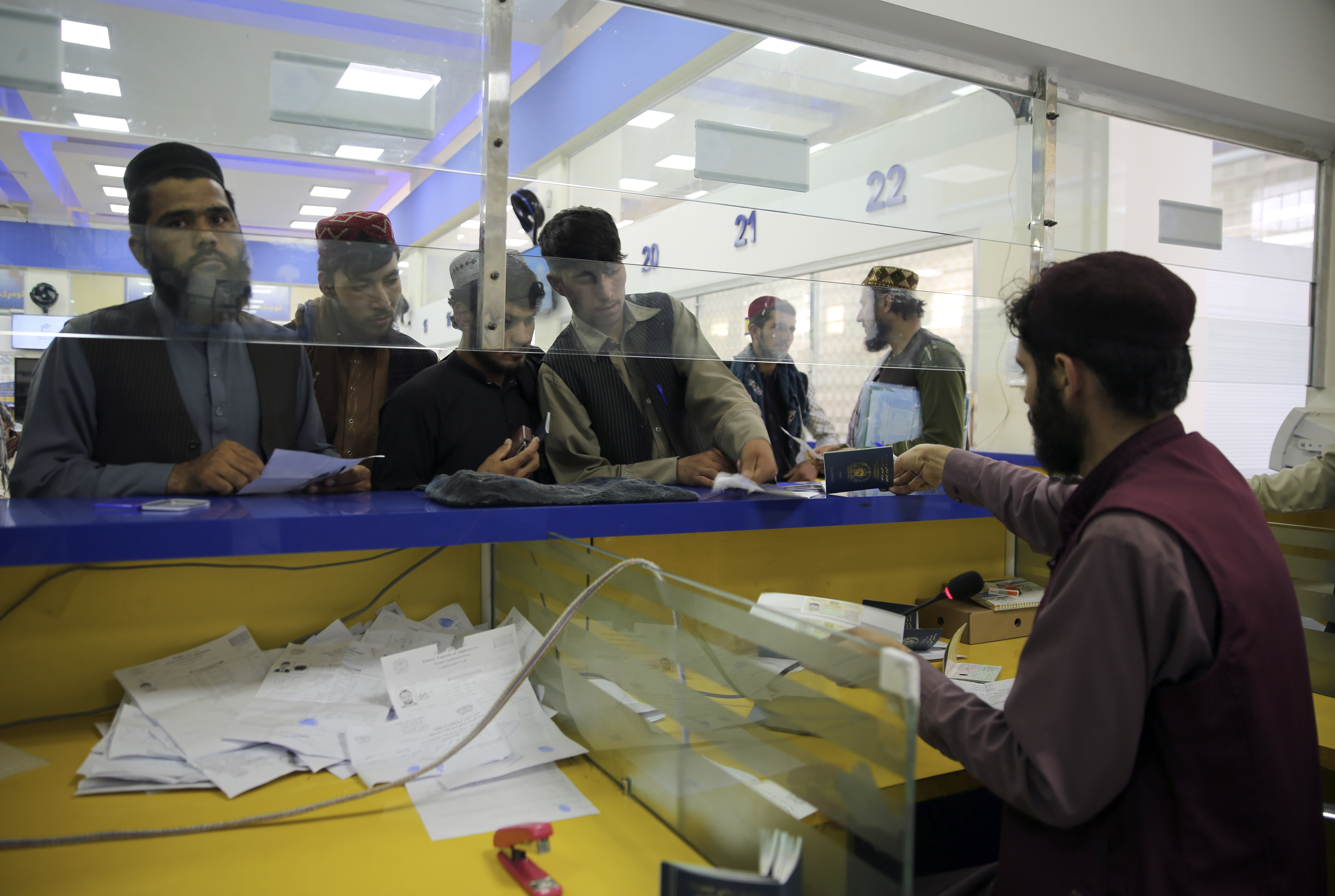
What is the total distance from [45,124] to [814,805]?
1.77 m

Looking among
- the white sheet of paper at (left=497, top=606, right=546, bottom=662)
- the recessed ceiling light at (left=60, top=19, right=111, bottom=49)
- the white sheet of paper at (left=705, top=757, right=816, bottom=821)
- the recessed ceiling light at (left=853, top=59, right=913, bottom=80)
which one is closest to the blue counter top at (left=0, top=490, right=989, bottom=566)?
the white sheet of paper at (left=497, top=606, right=546, bottom=662)

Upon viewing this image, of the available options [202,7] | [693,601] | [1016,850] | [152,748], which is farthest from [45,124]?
[1016,850]

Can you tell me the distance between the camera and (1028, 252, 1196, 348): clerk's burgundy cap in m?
1.12

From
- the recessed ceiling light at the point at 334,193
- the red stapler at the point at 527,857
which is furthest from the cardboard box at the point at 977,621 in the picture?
the recessed ceiling light at the point at 334,193

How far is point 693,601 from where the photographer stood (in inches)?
41.1

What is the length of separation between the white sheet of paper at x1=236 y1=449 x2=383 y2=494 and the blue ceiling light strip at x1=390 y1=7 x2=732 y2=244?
1.73 feet

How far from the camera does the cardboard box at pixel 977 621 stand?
6.93 ft

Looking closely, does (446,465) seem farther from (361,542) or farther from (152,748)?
(152,748)

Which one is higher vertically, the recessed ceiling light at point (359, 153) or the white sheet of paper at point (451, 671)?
the recessed ceiling light at point (359, 153)

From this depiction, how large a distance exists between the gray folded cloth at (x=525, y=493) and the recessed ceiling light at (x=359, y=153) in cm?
72

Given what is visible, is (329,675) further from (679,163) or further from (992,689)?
(679,163)

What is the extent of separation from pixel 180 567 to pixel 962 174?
2588mm

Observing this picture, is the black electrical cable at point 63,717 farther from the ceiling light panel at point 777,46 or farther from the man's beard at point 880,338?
the ceiling light panel at point 777,46

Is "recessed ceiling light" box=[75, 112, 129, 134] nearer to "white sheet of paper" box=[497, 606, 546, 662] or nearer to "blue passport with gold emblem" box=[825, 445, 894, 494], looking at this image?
"white sheet of paper" box=[497, 606, 546, 662]
